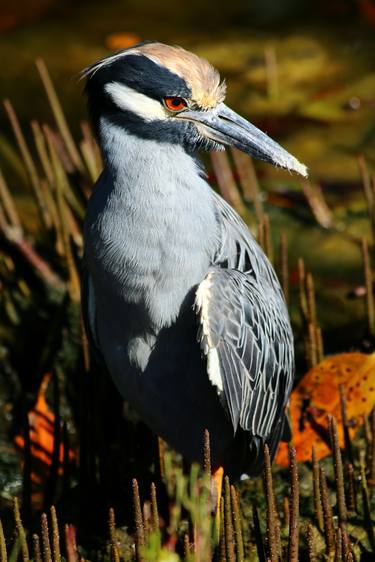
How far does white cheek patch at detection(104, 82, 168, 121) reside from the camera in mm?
3674

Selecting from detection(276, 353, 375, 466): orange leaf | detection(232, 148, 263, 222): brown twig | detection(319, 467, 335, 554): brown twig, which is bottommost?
detection(319, 467, 335, 554): brown twig

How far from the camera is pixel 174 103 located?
3701mm

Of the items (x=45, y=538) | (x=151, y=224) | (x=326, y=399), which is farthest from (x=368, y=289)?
(x=45, y=538)

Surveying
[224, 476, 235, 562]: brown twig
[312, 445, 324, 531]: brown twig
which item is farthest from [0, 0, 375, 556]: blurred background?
[224, 476, 235, 562]: brown twig

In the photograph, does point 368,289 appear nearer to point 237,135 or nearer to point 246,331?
point 246,331

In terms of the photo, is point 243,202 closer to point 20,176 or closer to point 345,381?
point 20,176

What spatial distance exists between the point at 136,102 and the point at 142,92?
4cm

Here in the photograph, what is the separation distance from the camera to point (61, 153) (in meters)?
5.77

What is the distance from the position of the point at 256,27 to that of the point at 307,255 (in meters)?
2.85

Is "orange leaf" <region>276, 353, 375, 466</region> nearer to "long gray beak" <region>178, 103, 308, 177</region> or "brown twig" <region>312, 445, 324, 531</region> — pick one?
"brown twig" <region>312, 445, 324, 531</region>

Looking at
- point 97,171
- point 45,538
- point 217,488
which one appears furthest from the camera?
point 97,171

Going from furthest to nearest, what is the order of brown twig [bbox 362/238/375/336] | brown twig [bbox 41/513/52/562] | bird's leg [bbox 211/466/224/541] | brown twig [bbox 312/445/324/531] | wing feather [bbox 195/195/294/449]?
brown twig [bbox 362/238/375/336] → bird's leg [bbox 211/466/224/541] → wing feather [bbox 195/195/294/449] → brown twig [bbox 312/445/324/531] → brown twig [bbox 41/513/52/562]

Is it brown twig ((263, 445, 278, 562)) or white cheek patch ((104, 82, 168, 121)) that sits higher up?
white cheek patch ((104, 82, 168, 121))

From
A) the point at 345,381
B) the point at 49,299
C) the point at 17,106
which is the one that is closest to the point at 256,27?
the point at 17,106
